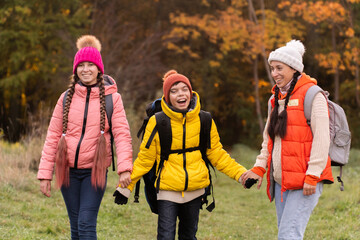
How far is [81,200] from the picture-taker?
4.18 meters

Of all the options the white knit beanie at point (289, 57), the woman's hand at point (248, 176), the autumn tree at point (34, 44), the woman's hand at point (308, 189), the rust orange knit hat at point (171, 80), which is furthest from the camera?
Result: the autumn tree at point (34, 44)

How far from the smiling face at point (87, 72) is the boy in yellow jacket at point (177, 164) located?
2.04 ft

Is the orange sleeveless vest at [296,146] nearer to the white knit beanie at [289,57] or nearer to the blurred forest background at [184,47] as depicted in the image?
the white knit beanie at [289,57]

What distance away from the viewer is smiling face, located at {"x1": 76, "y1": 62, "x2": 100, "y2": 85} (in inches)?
171

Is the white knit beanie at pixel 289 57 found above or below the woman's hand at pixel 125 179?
above

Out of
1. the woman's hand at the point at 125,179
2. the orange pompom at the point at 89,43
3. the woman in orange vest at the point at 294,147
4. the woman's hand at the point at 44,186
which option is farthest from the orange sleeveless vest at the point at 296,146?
the woman's hand at the point at 44,186

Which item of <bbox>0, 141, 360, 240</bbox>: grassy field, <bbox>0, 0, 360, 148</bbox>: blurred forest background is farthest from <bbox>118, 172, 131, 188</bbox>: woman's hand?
<bbox>0, 0, 360, 148</bbox>: blurred forest background

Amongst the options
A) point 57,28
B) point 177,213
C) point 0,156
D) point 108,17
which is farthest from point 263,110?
point 177,213

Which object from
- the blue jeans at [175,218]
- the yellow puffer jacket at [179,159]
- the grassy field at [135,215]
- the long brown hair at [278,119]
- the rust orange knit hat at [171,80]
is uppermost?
the rust orange knit hat at [171,80]

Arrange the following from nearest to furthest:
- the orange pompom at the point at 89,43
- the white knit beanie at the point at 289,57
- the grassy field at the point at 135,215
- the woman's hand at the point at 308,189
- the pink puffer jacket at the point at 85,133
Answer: the woman's hand at the point at 308,189, the white knit beanie at the point at 289,57, the pink puffer jacket at the point at 85,133, the orange pompom at the point at 89,43, the grassy field at the point at 135,215

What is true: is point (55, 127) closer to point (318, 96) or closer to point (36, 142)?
point (318, 96)

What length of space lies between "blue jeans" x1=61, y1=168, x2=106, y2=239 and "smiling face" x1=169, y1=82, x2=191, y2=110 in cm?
93

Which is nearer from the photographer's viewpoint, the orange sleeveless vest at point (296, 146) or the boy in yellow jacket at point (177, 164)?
the orange sleeveless vest at point (296, 146)

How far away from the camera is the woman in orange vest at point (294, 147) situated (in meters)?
3.80
